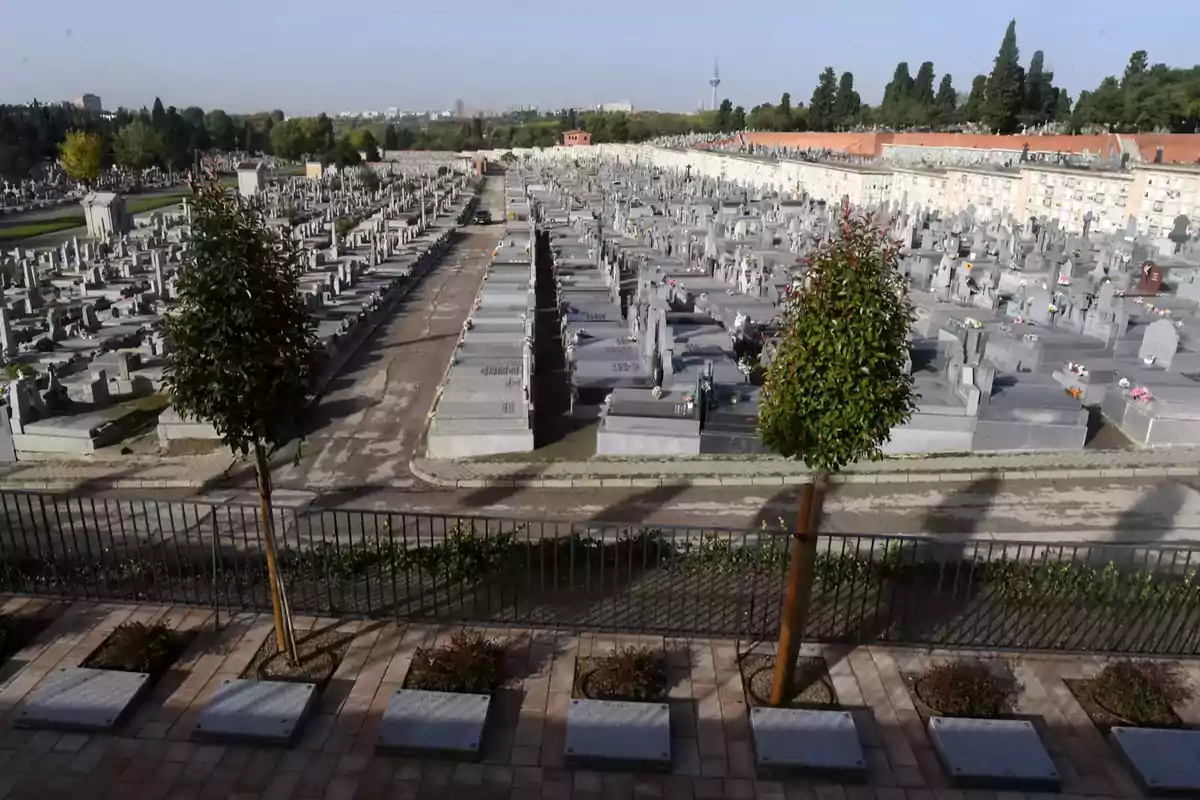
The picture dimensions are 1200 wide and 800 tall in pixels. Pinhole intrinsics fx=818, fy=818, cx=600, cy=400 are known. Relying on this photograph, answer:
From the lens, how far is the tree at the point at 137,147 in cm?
8062

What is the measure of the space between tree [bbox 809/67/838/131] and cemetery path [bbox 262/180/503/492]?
8091cm

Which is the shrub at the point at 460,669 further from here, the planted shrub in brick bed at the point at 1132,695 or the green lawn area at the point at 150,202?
Answer: the green lawn area at the point at 150,202

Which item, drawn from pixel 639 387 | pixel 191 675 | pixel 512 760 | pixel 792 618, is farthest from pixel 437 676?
pixel 639 387

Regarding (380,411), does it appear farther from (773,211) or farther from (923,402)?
(773,211)

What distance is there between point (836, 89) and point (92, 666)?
104 meters

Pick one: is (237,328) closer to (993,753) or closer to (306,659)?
(306,659)

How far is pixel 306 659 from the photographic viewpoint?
7.34 m

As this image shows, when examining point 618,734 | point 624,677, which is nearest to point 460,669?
point 624,677

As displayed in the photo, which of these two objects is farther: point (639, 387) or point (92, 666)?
point (639, 387)

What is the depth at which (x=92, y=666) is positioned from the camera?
7121mm

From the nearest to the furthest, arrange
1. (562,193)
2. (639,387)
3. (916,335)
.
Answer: (639,387), (916,335), (562,193)

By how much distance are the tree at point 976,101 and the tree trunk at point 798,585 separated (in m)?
77.5

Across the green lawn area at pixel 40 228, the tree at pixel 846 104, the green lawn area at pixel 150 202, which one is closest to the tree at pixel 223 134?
the green lawn area at pixel 150 202

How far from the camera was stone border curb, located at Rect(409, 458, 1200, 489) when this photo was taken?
13.1 metres
